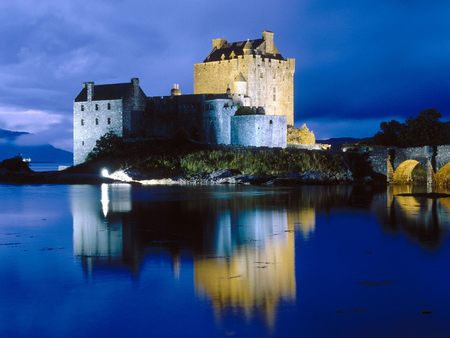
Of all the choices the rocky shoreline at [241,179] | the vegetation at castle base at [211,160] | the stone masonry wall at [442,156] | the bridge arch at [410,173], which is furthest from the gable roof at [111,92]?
the stone masonry wall at [442,156]

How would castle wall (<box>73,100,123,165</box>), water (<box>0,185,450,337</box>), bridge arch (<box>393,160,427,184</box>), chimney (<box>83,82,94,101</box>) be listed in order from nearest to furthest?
water (<box>0,185,450,337</box>) < bridge arch (<box>393,160,427,184</box>) < castle wall (<box>73,100,123,165</box>) < chimney (<box>83,82,94,101</box>)

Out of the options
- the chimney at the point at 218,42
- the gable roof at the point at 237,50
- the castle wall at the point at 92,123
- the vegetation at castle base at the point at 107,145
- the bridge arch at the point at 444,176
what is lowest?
the bridge arch at the point at 444,176

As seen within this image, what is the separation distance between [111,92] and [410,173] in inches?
850

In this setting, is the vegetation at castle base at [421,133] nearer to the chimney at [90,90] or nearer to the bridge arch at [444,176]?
the bridge arch at [444,176]

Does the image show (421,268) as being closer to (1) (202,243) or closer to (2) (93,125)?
(1) (202,243)

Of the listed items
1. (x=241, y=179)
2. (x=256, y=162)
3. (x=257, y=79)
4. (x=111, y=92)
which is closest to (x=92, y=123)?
(x=111, y=92)

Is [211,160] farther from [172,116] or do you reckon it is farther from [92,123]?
[92,123]

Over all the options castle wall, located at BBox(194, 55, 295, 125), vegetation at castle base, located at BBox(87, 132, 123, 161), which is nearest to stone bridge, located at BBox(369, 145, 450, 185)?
castle wall, located at BBox(194, 55, 295, 125)

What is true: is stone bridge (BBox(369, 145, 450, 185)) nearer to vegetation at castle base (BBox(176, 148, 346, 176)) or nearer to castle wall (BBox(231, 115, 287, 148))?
vegetation at castle base (BBox(176, 148, 346, 176))

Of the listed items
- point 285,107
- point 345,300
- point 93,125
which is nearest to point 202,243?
point 345,300

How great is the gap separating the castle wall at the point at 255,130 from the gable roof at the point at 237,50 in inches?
436

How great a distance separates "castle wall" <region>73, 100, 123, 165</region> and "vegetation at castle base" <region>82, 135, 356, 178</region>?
220 centimetres

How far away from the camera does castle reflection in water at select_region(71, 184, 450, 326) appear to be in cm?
1229

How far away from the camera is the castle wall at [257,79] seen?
2349 inches
